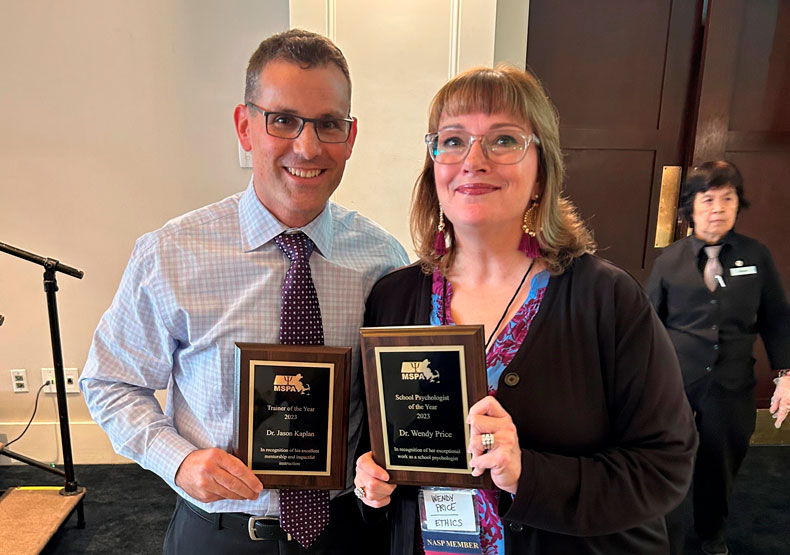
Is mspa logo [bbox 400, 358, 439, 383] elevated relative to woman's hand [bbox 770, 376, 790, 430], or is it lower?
elevated

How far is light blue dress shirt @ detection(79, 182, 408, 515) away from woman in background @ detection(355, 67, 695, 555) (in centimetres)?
22

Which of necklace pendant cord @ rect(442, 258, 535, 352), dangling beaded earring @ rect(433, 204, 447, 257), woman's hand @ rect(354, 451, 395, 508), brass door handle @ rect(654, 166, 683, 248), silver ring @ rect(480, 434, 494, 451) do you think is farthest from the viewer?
brass door handle @ rect(654, 166, 683, 248)

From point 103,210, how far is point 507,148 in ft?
8.59

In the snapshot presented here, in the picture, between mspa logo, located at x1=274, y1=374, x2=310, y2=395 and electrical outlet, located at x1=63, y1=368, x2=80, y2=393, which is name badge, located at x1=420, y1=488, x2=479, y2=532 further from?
electrical outlet, located at x1=63, y1=368, x2=80, y2=393

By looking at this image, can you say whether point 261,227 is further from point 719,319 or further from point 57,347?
point 719,319

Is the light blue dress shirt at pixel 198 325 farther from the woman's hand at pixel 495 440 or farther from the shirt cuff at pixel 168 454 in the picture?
the woman's hand at pixel 495 440

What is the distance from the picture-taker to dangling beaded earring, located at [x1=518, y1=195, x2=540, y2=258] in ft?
4.03

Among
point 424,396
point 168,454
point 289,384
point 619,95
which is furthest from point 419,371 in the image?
point 619,95

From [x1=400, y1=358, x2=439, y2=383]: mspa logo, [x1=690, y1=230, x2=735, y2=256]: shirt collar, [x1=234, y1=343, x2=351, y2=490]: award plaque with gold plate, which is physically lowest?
[x1=234, y1=343, x2=351, y2=490]: award plaque with gold plate

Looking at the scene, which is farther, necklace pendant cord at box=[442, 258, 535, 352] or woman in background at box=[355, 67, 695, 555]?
necklace pendant cord at box=[442, 258, 535, 352]

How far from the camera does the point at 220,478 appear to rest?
1.11 meters

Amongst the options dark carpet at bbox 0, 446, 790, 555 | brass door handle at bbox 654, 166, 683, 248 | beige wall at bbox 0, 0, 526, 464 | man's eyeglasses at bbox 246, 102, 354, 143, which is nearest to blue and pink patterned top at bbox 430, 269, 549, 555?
man's eyeglasses at bbox 246, 102, 354, 143

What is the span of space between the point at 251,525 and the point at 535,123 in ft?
3.68

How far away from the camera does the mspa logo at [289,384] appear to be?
1098 mm
